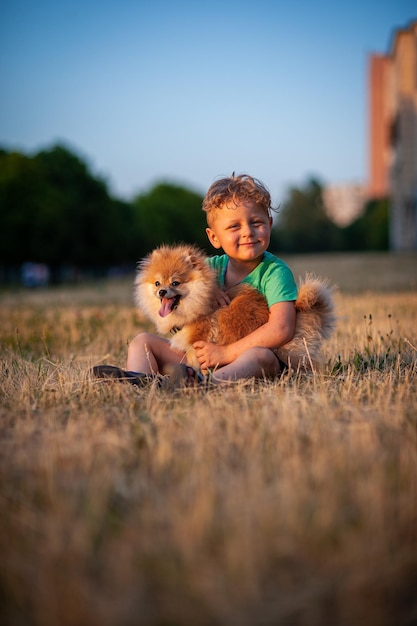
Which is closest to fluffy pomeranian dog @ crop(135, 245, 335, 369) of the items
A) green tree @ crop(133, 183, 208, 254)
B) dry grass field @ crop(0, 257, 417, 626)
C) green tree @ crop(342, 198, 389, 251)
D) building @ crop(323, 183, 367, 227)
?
dry grass field @ crop(0, 257, 417, 626)

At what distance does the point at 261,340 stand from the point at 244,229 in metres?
0.77

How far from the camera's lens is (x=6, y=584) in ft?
4.26

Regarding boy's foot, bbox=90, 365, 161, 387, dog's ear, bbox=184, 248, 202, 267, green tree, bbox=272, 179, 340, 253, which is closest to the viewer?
boy's foot, bbox=90, 365, 161, 387

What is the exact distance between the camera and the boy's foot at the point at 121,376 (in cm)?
320

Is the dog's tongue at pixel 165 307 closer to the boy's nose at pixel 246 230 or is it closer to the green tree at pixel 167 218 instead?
the boy's nose at pixel 246 230

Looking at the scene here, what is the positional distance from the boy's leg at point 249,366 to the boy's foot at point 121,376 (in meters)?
0.41

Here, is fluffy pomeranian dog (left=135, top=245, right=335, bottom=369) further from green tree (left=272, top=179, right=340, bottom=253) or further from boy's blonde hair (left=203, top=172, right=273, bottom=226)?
green tree (left=272, top=179, right=340, bottom=253)

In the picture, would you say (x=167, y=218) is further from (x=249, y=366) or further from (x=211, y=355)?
(x=249, y=366)

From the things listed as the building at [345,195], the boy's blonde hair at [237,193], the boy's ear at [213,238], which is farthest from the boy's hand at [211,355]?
the building at [345,195]

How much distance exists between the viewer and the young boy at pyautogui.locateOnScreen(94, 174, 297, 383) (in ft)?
10.8

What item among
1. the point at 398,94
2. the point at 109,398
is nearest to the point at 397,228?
the point at 398,94

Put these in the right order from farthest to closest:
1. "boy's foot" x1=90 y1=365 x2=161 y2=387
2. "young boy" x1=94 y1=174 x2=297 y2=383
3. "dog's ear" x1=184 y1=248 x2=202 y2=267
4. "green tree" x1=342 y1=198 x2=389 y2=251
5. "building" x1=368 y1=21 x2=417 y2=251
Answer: "green tree" x1=342 y1=198 x2=389 y2=251 < "building" x1=368 y1=21 x2=417 y2=251 < "dog's ear" x1=184 y1=248 x2=202 y2=267 < "young boy" x1=94 y1=174 x2=297 y2=383 < "boy's foot" x1=90 y1=365 x2=161 y2=387

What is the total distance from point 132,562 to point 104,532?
0.18 m

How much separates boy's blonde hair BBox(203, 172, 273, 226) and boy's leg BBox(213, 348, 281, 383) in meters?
1.00
